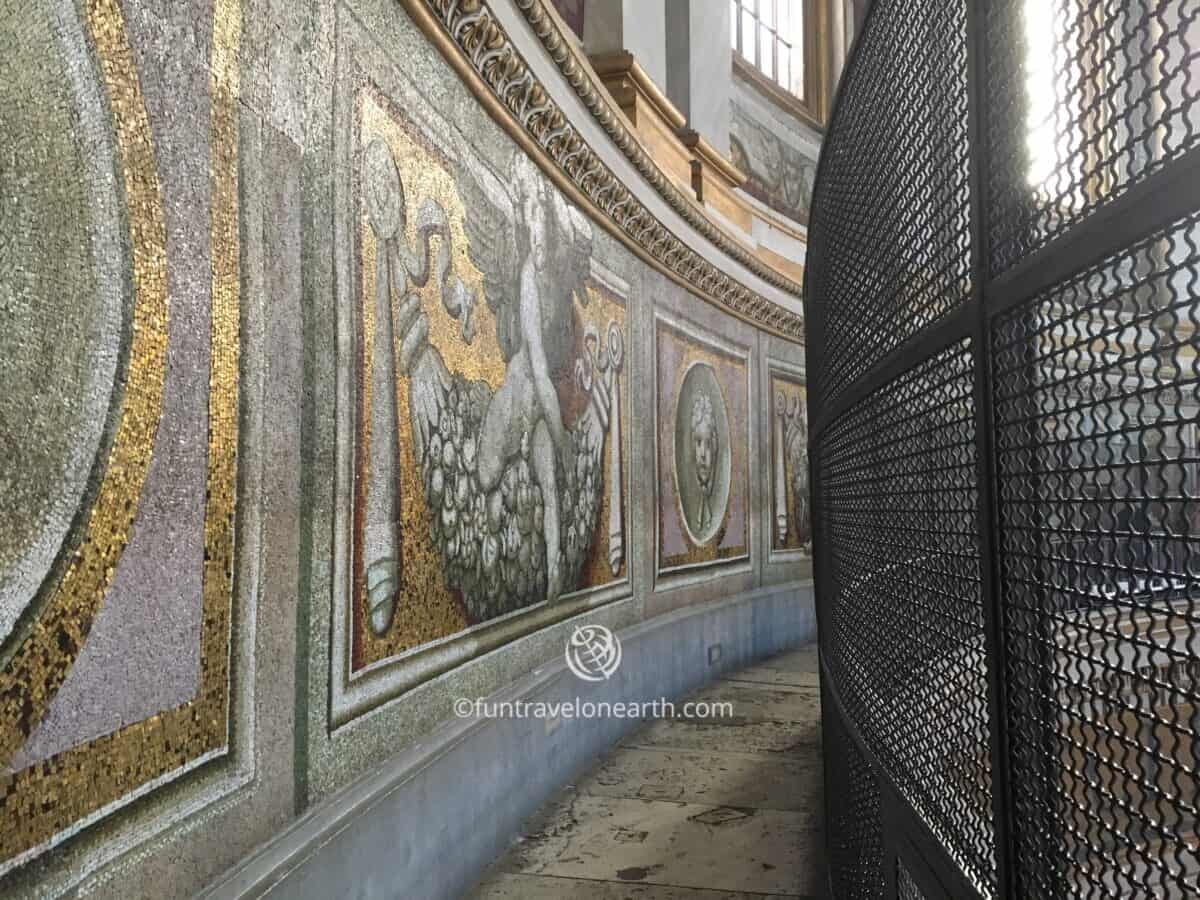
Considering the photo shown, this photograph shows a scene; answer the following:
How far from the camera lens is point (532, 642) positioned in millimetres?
4328

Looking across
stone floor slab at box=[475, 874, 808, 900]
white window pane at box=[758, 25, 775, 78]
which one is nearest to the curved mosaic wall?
stone floor slab at box=[475, 874, 808, 900]

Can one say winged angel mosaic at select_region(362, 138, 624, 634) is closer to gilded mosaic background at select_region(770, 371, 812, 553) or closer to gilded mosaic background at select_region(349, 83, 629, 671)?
gilded mosaic background at select_region(349, 83, 629, 671)

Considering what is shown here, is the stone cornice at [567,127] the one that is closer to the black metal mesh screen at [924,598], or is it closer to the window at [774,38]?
the black metal mesh screen at [924,598]

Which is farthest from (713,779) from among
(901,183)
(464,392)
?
(901,183)

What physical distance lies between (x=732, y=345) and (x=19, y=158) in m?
6.86

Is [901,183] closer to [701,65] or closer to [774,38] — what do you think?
[701,65]

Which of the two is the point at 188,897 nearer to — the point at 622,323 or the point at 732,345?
the point at 622,323

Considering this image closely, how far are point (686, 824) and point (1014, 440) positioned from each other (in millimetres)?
3568

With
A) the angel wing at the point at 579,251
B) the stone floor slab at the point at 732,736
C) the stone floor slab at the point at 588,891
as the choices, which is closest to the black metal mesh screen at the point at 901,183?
the stone floor slab at the point at 588,891

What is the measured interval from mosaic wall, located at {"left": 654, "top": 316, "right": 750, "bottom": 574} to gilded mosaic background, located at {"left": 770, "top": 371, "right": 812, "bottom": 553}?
0.72 metres

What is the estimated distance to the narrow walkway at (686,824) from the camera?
349cm

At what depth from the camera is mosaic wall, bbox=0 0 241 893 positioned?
158cm

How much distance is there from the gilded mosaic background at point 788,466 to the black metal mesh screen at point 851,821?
19.1ft

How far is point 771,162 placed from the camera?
1039cm
